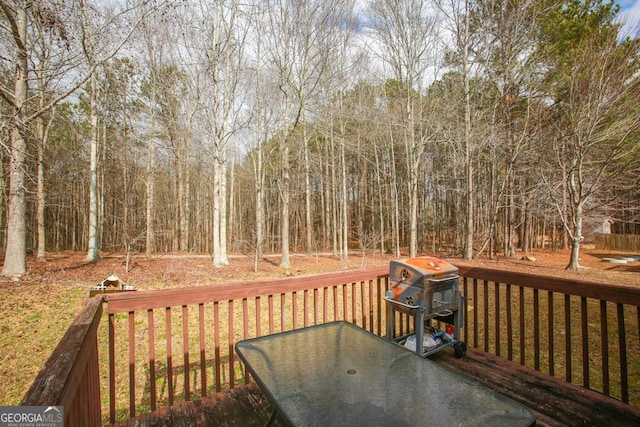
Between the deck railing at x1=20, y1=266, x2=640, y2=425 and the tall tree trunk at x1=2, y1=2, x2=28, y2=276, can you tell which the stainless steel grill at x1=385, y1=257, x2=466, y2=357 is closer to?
the deck railing at x1=20, y1=266, x2=640, y2=425

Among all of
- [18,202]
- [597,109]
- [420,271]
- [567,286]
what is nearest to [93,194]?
[18,202]

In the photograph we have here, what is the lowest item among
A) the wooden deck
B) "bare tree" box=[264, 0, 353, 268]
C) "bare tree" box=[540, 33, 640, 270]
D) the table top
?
the wooden deck

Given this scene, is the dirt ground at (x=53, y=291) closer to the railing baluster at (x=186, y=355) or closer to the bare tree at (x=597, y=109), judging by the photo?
the railing baluster at (x=186, y=355)

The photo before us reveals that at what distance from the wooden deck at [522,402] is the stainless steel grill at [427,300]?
36 centimetres

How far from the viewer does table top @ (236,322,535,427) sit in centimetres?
105

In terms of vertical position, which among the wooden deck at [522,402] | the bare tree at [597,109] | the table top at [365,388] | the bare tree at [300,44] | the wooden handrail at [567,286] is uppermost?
the bare tree at [300,44]

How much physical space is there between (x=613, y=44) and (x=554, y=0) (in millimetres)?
4565

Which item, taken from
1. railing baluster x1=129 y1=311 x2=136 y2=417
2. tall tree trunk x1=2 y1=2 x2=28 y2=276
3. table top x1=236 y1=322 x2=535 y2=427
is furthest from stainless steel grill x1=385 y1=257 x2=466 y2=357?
tall tree trunk x1=2 y1=2 x2=28 y2=276

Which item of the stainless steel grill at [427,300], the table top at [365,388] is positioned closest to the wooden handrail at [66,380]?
the table top at [365,388]

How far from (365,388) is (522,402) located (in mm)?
1370

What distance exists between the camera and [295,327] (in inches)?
101

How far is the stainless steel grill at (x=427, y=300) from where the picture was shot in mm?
2346

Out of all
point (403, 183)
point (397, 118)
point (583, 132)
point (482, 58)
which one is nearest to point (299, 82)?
point (397, 118)

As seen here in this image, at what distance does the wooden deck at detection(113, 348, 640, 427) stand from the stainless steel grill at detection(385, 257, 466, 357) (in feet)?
1.19
